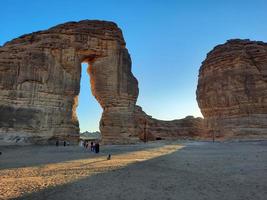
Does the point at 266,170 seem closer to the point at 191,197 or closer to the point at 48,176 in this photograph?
the point at 191,197

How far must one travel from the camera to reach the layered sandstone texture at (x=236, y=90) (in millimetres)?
42312

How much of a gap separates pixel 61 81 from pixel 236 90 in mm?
26331

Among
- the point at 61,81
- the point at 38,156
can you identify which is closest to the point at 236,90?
the point at 61,81

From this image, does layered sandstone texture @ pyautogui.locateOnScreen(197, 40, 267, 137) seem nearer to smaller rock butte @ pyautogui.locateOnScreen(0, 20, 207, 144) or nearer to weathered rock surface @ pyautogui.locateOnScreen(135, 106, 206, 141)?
weathered rock surface @ pyautogui.locateOnScreen(135, 106, 206, 141)

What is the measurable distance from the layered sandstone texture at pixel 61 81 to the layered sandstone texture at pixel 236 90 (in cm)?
1530

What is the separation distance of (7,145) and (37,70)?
9.08 metres

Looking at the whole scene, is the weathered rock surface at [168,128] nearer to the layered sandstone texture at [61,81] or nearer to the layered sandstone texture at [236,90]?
the layered sandstone texture at [236,90]

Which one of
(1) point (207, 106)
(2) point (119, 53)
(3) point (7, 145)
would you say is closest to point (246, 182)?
(3) point (7, 145)

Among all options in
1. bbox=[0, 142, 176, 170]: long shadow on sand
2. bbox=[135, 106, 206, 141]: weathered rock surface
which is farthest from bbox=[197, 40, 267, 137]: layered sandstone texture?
bbox=[0, 142, 176, 170]: long shadow on sand

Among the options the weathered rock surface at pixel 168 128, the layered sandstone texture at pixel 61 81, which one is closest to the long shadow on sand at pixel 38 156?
the layered sandstone texture at pixel 61 81

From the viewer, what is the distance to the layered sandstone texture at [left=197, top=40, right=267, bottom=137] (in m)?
42.3

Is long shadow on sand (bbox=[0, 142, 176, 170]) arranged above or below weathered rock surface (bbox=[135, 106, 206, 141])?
below

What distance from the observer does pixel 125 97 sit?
37531mm

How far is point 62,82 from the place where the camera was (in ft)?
112
